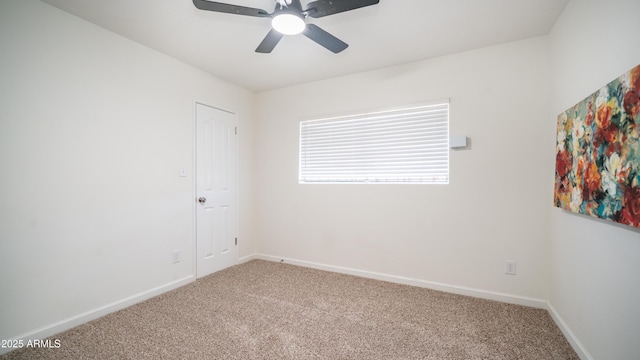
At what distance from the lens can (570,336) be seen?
190 cm

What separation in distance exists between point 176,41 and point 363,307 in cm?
315

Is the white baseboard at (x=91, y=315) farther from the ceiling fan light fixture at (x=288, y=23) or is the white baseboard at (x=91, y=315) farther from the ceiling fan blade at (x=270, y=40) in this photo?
the ceiling fan light fixture at (x=288, y=23)

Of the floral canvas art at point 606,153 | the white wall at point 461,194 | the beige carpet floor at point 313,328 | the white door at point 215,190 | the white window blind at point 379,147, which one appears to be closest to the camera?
the floral canvas art at point 606,153

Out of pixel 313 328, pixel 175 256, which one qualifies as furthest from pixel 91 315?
pixel 313 328

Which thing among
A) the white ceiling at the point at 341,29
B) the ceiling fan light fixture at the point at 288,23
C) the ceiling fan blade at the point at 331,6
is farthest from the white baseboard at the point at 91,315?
the ceiling fan blade at the point at 331,6

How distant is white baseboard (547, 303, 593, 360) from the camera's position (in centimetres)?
171

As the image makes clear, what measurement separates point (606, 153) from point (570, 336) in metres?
1.36

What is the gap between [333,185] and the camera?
3502mm

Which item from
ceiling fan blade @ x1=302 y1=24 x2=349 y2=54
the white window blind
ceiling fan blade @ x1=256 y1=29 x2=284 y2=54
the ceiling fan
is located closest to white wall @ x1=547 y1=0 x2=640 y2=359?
the white window blind

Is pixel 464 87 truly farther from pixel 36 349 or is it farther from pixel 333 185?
pixel 36 349

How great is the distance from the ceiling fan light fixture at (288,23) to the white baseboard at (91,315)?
9.08 ft

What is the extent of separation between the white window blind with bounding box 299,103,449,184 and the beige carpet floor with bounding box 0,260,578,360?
1334 millimetres

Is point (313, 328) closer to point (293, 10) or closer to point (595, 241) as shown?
point (595, 241)

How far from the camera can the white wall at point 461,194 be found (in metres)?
2.47
